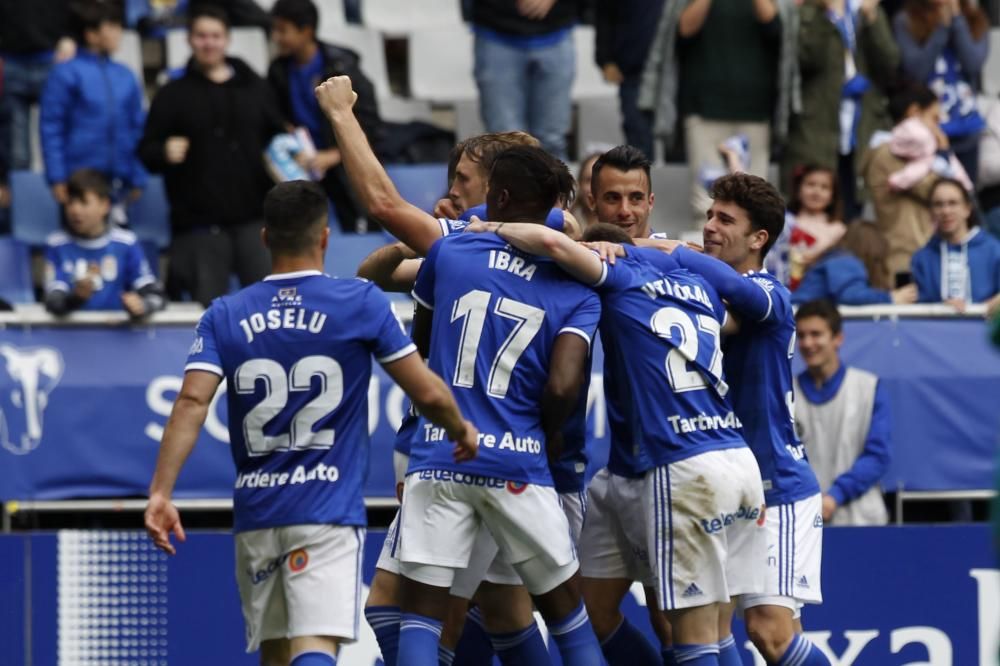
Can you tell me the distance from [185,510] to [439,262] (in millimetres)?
4215

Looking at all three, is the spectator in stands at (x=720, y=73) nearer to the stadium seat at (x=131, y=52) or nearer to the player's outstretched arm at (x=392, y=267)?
the stadium seat at (x=131, y=52)

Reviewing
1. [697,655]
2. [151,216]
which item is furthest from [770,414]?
[151,216]

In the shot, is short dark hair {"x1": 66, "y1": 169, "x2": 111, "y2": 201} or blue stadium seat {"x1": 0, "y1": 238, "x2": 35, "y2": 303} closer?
short dark hair {"x1": 66, "y1": 169, "x2": 111, "y2": 201}

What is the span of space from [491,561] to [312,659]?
32.7 inches

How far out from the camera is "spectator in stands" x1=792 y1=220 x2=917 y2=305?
11359 mm

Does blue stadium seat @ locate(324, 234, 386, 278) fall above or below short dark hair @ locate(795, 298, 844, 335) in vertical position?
above

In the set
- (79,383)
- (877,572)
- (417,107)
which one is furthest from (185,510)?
(417,107)

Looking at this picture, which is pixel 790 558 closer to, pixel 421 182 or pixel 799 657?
pixel 799 657

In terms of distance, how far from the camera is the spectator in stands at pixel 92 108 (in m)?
12.4

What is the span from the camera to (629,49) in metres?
13.1

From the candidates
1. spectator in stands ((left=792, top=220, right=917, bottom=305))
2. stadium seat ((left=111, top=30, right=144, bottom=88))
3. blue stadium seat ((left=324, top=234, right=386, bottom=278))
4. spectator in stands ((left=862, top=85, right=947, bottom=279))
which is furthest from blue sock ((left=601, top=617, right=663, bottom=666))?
stadium seat ((left=111, top=30, right=144, bottom=88))

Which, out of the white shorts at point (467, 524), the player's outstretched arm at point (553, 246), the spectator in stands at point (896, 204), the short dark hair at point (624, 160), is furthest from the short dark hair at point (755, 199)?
the spectator in stands at point (896, 204)

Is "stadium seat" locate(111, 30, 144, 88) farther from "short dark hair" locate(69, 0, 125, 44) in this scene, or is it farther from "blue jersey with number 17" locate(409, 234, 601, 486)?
"blue jersey with number 17" locate(409, 234, 601, 486)

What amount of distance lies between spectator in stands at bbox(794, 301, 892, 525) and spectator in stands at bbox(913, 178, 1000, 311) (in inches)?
47.1
